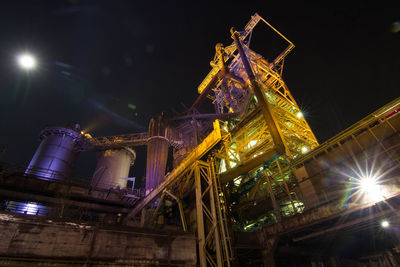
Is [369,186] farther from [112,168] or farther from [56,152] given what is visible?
[56,152]

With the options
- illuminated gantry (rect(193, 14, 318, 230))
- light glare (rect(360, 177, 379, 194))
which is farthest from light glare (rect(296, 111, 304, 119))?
light glare (rect(360, 177, 379, 194))

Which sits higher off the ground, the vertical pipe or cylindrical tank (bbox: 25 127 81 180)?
cylindrical tank (bbox: 25 127 81 180)

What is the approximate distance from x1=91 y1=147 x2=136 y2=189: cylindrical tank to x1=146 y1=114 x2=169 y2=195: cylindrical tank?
20.4ft

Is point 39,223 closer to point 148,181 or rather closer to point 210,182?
point 210,182

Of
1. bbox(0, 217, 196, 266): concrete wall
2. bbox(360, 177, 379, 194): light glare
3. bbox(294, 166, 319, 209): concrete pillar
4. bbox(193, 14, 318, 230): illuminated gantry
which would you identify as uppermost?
bbox(193, 14, 318, 230): illuminated gantry

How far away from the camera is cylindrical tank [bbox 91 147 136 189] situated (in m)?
24.9

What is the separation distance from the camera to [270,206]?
518 inches

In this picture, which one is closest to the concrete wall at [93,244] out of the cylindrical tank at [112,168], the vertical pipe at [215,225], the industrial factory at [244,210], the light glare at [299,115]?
the industrial factory at [244,210]

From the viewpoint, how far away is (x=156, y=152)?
73.7 feet

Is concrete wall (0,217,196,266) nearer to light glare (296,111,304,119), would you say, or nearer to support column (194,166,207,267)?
support column (194,166,207,267)

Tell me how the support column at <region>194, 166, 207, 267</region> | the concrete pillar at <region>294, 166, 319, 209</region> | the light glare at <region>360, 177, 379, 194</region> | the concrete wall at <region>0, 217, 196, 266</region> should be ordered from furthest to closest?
1. the concrete pillar at <region>294, 166, 319, 209</region>
2. the support column at <region>194, 166, 207, 267</region>
3. the light glare at <region>360, 177, 379, 194</region>
4. the concrete wall at <region>0, 217, 196, 266</region>

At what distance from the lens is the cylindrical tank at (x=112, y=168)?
24.9 metres

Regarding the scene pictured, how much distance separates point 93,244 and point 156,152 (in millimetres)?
14693

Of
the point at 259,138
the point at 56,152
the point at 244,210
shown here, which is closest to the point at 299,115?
the point at 259,138
